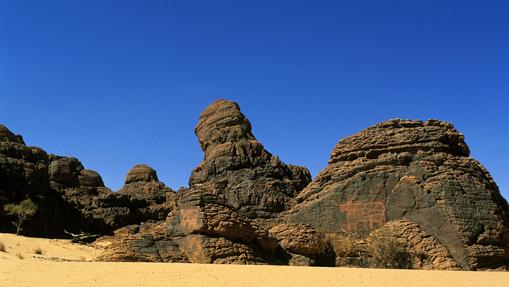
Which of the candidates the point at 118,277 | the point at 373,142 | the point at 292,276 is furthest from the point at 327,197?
the point at 118,277

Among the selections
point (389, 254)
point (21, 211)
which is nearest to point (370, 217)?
point (389, 254)

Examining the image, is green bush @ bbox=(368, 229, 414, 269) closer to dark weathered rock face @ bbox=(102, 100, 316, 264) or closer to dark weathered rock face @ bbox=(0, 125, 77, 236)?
dark weathered rock face @ bbox=(102, 100, 316, 264)

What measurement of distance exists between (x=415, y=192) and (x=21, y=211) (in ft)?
78.7

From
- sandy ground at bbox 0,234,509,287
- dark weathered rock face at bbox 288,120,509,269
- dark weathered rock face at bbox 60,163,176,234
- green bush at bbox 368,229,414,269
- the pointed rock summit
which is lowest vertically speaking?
sandy ground at bbox 0,234,509,287

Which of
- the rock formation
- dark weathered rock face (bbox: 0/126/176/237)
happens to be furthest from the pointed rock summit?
the rock formation

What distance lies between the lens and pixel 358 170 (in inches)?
801

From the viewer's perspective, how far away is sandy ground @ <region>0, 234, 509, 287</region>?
39.2 feet

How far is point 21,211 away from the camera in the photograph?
100 feet

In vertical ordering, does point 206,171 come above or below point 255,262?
above

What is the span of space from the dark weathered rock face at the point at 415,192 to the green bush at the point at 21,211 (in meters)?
18.1

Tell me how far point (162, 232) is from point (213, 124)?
23065 millimetres

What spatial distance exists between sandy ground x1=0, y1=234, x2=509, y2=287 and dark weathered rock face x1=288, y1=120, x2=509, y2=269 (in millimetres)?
2433

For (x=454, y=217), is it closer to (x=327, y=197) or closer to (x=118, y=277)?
(x=327, y=197)

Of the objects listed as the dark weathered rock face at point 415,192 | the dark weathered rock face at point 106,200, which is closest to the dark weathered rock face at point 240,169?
the dark weathered rock face at point 106,200
